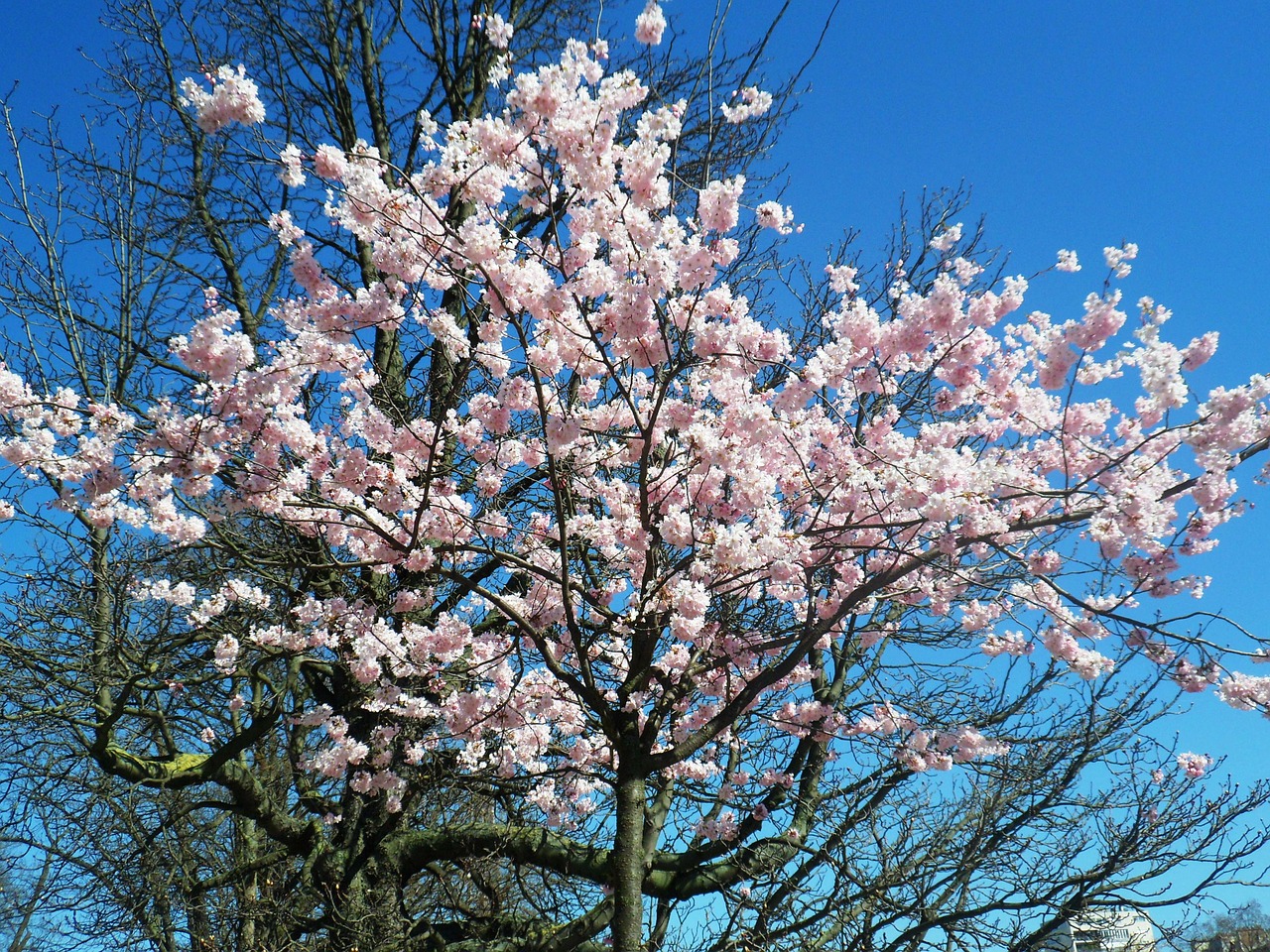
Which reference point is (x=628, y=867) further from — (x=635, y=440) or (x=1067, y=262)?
(x=1067, y=262)

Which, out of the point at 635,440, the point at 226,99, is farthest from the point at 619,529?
the point at 226,99

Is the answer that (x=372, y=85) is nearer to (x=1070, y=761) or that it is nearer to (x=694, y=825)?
(x=694, y=825)

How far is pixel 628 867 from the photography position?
4.57 metres

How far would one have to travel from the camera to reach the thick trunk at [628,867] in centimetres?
443

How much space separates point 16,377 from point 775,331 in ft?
12.7

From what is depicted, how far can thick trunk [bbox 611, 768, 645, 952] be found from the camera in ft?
14.5

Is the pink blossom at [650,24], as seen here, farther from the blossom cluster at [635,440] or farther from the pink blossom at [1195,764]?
the pink blossom at [1195,764]

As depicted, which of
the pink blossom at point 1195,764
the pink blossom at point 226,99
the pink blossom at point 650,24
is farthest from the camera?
the pink blossom at point 1195,764

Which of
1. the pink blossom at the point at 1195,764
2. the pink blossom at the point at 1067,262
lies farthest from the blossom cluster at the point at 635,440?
the pink blossom at the point at 1195,764

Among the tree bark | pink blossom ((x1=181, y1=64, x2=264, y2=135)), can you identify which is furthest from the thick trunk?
pink blossom ((x1=181, y1=64, x2=264, y2=135))

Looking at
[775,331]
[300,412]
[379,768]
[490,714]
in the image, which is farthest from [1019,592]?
[379,768]

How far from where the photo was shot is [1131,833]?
592cm

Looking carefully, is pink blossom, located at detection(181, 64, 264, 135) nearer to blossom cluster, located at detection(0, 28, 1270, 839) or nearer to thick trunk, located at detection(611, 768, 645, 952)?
blossom cluster, located at detection(0, 28, 1270, 839)

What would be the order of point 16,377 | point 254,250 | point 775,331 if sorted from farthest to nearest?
point 254,250 < point 775,331 < point 16,377
